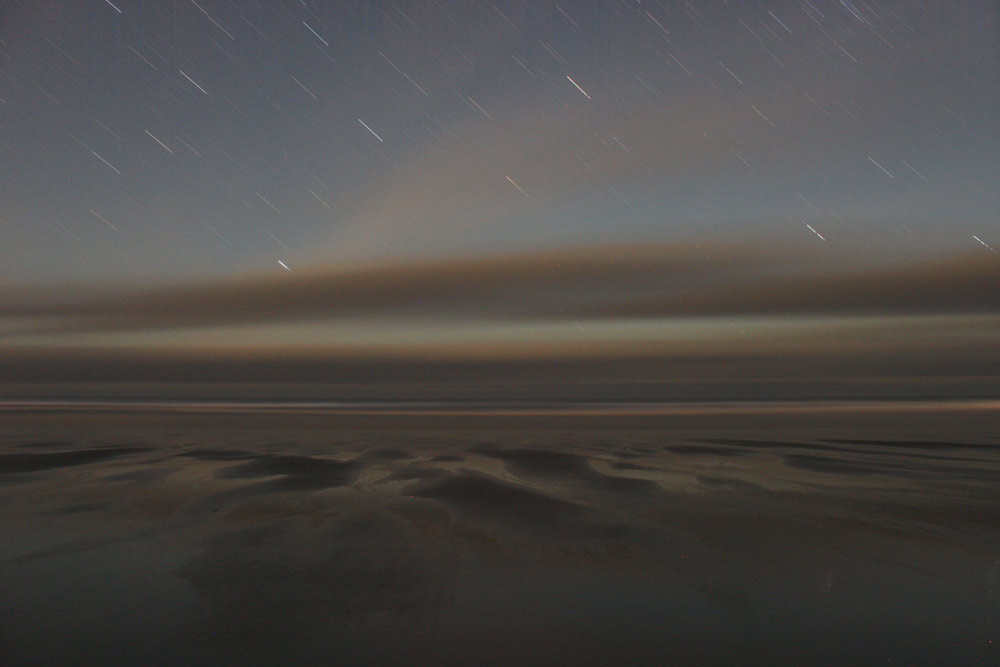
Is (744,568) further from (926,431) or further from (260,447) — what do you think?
(926,431)

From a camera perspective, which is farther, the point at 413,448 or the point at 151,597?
the point at 413,448

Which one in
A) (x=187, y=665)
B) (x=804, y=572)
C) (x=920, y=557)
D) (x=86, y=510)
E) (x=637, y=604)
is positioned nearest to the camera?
(x=187, y=665)

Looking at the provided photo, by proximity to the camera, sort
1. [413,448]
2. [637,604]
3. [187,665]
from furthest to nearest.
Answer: [413,448], [637,604], [187,665]

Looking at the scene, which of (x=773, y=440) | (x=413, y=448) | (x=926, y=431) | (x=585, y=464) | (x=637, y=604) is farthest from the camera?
(x=926, y=431)

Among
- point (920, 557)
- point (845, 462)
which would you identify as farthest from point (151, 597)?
point (845, 462)

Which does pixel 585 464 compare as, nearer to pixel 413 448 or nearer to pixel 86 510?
pixel 413 448

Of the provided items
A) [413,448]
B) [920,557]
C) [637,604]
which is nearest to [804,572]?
[920,557]
